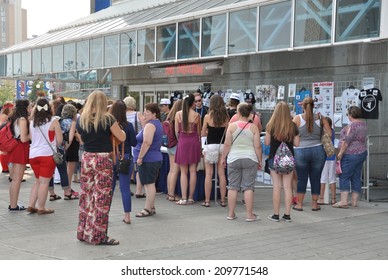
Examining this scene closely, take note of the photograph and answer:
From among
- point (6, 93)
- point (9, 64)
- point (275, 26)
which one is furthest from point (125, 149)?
point (6, 93)

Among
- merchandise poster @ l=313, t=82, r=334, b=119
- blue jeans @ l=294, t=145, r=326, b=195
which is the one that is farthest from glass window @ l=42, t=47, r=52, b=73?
blue jeans @ l=294, t=145, r=326, b=195

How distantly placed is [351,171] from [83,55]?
10.8 metres

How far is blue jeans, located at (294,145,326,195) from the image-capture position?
25.0 ft

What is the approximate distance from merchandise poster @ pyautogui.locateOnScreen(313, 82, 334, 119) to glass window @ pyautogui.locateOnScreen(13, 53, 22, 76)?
44.2 feet

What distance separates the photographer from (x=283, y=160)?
693cm

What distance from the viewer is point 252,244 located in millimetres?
5820

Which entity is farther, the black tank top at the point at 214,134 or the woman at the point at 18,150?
the black tank top at the point at 214,134

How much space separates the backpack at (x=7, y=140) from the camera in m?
7.55

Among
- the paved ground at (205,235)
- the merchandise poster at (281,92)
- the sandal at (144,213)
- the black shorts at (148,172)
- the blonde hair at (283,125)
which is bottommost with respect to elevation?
the paved ground at (205,235)

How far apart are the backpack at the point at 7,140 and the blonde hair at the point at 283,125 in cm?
391

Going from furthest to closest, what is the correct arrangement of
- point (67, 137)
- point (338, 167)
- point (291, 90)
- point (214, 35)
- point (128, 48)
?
point (128, 48), point (214, 35), point (291, 90), point (67, 137), point (338, 167)

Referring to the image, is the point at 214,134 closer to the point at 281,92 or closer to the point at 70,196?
the point at 70,196

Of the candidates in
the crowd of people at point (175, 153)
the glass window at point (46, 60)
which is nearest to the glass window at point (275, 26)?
the crowd of people at point (175, 153)

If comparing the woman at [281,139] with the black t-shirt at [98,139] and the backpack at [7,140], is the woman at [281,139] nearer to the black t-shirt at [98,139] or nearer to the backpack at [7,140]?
the black t-shirt at [98,139]
